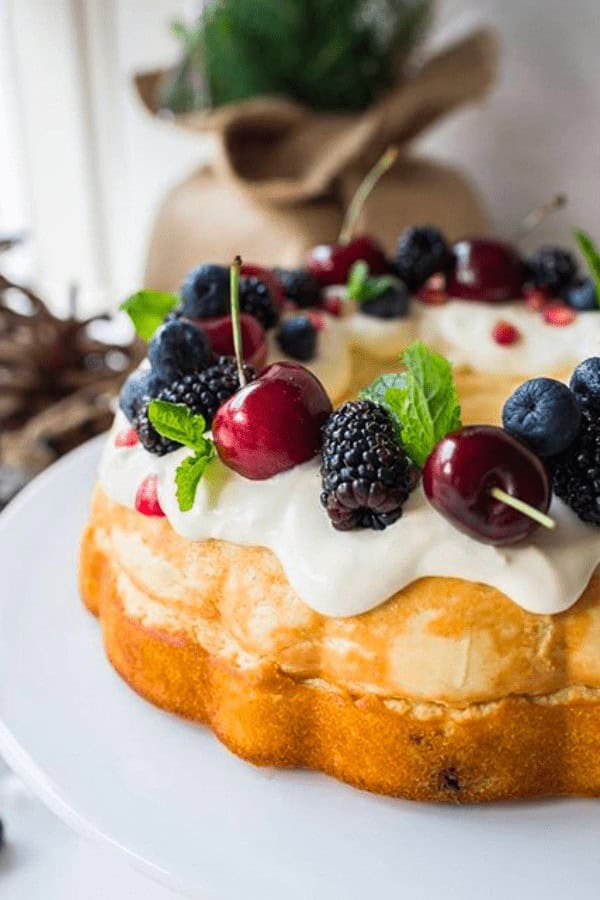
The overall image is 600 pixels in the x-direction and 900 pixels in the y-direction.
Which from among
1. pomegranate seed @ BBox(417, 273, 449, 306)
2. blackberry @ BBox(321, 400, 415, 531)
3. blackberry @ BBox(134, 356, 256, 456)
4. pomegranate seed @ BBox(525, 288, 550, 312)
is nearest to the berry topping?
pomegranate seed @ BBox(417, 273, 449, 306)

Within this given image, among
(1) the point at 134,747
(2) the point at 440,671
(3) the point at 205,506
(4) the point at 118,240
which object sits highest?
(3) the point at 205,506

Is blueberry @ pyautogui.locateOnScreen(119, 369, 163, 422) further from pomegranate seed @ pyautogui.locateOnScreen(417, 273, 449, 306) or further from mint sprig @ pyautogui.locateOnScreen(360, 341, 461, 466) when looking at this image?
pomegranate seed @ pyautogui.locateOnScreen(417, 273, 449, 306)

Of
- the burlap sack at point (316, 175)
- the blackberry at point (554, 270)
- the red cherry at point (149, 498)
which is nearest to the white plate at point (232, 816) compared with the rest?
the red cherry at point (149, 498)

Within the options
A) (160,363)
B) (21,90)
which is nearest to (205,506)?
(160,363)

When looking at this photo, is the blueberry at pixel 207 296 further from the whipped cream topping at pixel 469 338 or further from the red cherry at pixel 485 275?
the red cherry at pixel 485 275

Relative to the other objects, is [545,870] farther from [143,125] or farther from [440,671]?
[143,125]

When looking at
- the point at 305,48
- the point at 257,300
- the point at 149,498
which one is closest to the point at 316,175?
the point at 305,48
